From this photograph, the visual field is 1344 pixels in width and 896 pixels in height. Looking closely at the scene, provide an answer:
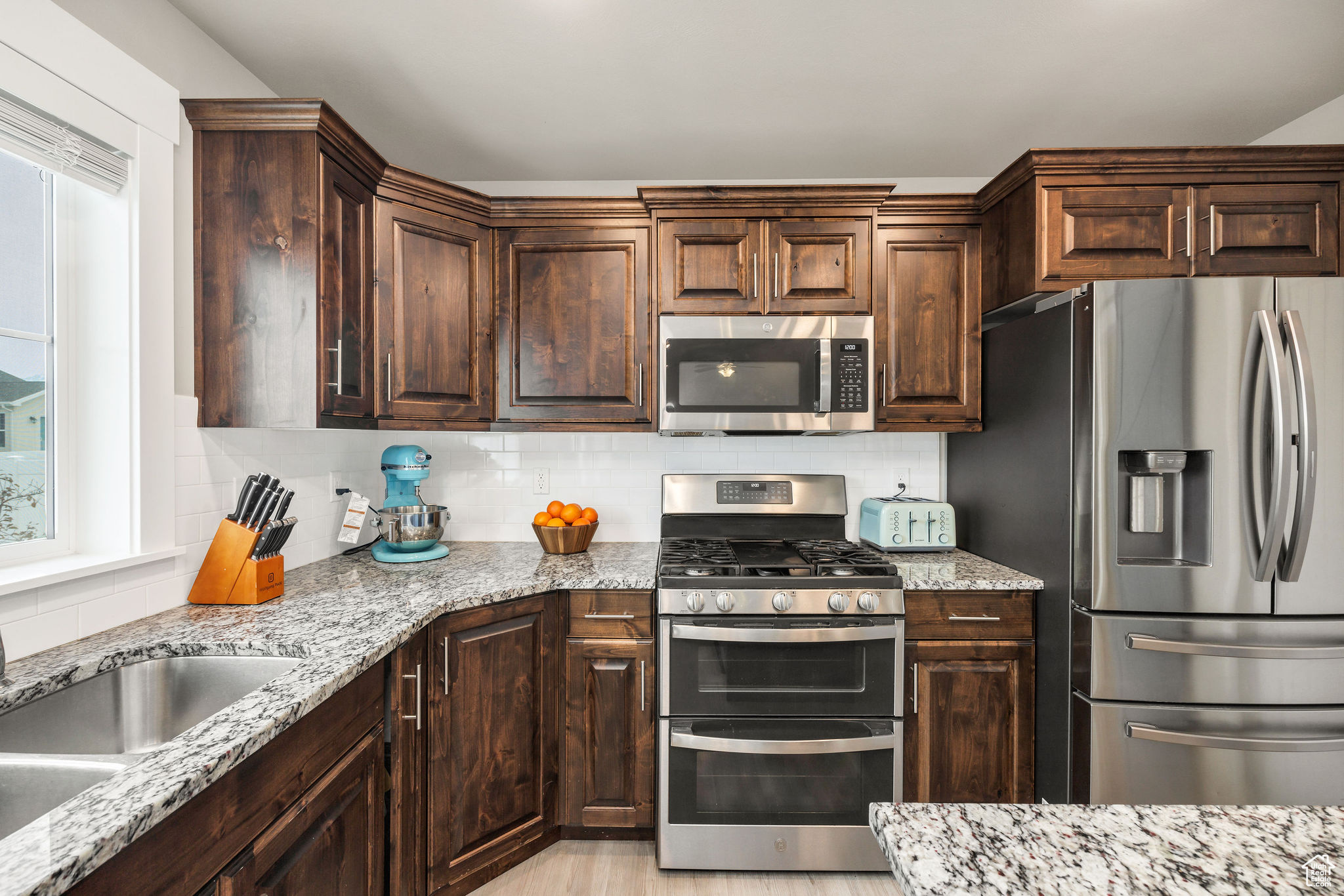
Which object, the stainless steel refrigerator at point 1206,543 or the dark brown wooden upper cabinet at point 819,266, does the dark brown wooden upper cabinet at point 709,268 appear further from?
the stainless steel refrigerator at point 1206,543

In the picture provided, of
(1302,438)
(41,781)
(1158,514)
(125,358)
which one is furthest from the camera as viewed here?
(1158,514)

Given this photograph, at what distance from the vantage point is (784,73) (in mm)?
1941

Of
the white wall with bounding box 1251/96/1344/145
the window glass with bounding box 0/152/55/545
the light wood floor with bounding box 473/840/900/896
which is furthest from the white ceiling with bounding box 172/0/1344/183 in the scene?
the light wood floor with bounding box 473/840/900/896

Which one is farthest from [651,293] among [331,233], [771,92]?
[331,233]

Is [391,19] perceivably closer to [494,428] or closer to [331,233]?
[331,233]

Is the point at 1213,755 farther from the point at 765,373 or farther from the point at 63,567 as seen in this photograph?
the point at 63,567

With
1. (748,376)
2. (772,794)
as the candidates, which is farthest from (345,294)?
(772,794)

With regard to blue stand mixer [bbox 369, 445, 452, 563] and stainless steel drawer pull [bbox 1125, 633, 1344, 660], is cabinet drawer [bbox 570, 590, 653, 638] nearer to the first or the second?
blue stand mixer [bbox 369, 445, 452, 563]

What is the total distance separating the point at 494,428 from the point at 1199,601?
2361 mm

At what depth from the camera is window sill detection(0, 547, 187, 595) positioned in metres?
1.26

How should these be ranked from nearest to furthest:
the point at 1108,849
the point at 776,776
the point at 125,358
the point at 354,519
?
the point at 1108,849, the point at 125,358, the point at 776,776, the point at 354,519

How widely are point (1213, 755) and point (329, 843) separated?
2280 mm

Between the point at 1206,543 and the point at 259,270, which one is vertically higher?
the point at 259,270

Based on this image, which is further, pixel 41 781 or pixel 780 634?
pixel 780 634
